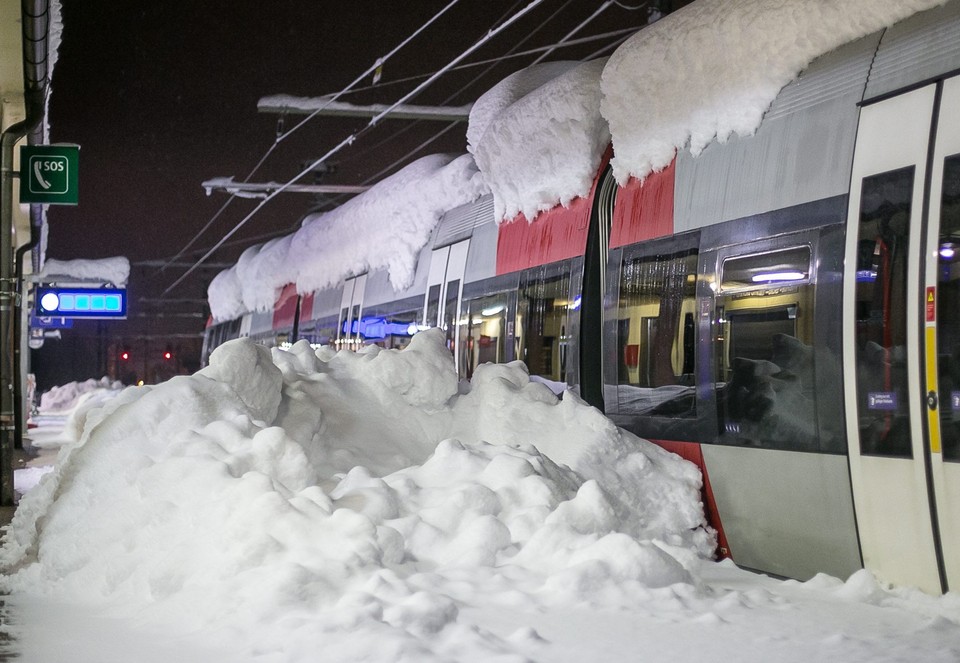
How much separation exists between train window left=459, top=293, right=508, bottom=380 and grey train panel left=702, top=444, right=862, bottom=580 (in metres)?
4.56

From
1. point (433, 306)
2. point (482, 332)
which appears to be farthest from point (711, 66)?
point (433, 306)

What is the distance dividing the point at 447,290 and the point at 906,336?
8552mm

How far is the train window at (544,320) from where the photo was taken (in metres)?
10.6

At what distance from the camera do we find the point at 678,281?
8406mm

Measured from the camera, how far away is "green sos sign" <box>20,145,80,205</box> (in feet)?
39.7

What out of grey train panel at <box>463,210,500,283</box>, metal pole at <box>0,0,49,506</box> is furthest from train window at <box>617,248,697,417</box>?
metal pole at <box>0,0,49,506</box>

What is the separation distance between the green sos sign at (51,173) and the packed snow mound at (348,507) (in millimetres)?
4498

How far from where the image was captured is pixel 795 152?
720cm

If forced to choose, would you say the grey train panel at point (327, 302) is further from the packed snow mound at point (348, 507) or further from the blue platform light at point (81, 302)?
the packed snow mound at point (348, 507)

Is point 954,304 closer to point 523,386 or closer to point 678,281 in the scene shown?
point 678,281

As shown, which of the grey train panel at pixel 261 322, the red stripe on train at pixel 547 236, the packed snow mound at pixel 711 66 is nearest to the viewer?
the packed snow mound at pixel 711 66

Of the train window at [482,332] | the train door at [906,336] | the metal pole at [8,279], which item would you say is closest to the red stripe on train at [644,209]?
the train door at [906,336]

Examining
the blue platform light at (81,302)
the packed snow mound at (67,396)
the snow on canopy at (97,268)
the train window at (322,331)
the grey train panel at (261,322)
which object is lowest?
the packed snow mound at (67,396)

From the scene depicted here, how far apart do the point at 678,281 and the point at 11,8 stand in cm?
691
